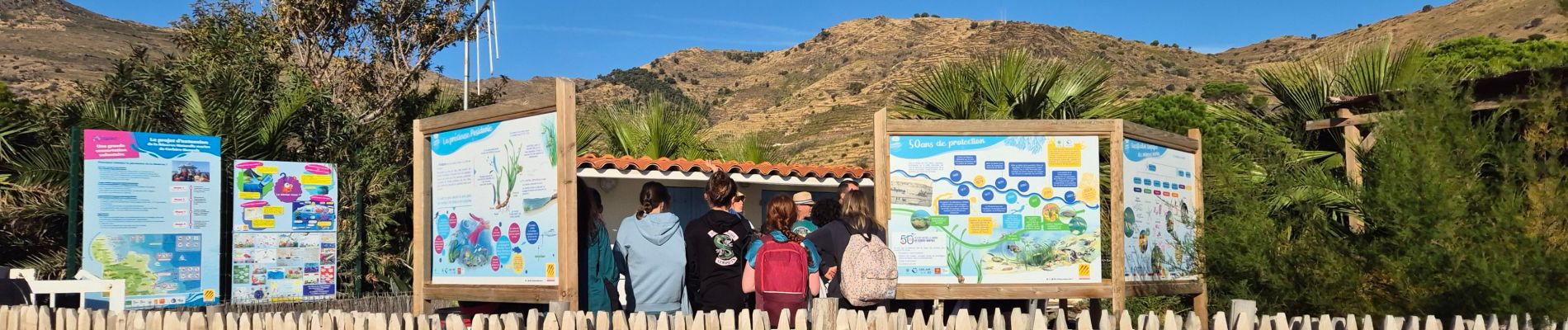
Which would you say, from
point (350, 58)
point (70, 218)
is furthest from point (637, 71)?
point (70, 218)

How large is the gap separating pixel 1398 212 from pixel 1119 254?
6.09 ft

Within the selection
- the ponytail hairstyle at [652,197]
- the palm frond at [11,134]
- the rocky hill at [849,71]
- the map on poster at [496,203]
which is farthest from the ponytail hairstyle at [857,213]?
the rocky hill at [849,71]

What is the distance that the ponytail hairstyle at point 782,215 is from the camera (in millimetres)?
6754

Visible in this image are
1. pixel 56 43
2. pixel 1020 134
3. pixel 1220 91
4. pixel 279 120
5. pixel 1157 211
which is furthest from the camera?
pixel 56 43

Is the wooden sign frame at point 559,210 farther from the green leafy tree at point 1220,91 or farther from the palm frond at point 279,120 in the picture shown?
the green leafy tree at point 1220,91

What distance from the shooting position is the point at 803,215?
751cm

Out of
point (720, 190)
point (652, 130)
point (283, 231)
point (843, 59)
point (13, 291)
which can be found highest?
point (843, 59)

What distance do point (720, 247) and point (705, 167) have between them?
17.7ft

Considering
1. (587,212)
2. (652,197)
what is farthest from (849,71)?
(652,197)

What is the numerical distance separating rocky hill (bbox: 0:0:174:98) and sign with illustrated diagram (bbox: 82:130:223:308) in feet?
132

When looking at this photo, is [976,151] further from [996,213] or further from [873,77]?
[873,77]

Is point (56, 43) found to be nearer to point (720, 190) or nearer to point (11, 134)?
point (11, 134)

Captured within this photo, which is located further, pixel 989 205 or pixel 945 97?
pixel 945 97

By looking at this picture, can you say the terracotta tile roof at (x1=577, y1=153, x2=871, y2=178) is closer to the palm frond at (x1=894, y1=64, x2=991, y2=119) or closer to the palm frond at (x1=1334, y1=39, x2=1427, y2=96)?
the palm frond at (x1=894, y1=64, x2=991, y2=119)
